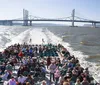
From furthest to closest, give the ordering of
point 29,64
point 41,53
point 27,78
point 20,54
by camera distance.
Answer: point 41,53 < point 20,54 < point 29,64 < point 27,78

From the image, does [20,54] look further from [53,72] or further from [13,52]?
[53,72]

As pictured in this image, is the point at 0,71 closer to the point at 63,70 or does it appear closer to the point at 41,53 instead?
the point at 63,70

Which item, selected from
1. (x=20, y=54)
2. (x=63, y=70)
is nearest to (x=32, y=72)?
(x=63, y=70)

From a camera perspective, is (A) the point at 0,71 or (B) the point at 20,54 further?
(B) the point at 20,54

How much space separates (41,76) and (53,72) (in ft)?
3.97

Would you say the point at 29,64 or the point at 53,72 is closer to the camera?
the point at 53,72

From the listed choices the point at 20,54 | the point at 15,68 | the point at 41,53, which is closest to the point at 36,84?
the point at 15,68

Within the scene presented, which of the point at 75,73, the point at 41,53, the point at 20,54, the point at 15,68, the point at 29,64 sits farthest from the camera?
the point at 41,53

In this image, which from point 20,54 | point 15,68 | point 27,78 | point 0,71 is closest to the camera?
point 27,78

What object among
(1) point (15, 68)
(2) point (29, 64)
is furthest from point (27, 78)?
(1) point (15, 68)

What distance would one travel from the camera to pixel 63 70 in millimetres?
15562

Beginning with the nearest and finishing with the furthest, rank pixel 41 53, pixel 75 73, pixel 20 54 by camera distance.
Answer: pixel 75 73 < pixel 20 54 < pixel 41 53

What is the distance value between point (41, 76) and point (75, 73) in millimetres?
2555

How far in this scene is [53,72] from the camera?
14867mm
